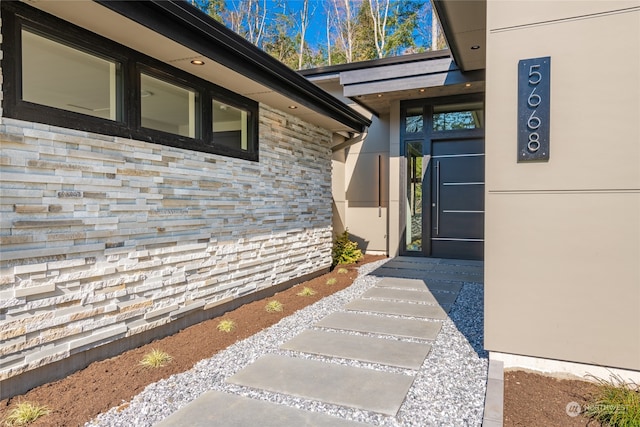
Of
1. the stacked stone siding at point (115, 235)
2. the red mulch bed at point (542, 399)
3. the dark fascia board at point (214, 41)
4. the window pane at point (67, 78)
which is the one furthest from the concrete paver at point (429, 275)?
the window pane at point (67, 78)

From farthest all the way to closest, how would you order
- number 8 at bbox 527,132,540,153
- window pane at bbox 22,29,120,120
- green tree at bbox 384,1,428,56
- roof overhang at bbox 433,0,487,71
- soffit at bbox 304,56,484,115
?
green tree at bbox 384,1,428,56 < soffit at bbox 304,56,484,115 < roof overhang at bbox 433,0,487,71 < number 8 at bbox 527,132,540,153 < window pane at bbox 22,29,120,120

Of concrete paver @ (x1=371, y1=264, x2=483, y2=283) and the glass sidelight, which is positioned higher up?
the glass sidelight

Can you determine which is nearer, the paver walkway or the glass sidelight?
the paver walkway

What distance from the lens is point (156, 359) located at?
312 centimetres

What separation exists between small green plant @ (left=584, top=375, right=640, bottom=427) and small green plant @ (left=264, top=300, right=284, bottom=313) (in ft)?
10.4

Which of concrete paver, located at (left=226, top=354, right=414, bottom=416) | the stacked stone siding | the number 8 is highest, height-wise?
the number 8

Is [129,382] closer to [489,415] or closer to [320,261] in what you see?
[489,415]

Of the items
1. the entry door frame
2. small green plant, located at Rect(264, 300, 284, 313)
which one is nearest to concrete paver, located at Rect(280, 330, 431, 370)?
small green plant, located at Rect(264, 300, 284, 313)

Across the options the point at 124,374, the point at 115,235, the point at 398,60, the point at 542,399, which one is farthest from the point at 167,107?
the point at 398,60

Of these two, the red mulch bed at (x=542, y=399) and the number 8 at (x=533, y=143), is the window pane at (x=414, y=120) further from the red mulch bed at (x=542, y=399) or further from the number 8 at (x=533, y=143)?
the red mulch bed at (x=542, y=399)

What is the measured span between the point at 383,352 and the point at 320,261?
366cm

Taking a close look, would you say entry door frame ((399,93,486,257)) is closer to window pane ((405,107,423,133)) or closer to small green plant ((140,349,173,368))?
window pane ((405,107,423,133))

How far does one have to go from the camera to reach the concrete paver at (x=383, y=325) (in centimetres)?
390

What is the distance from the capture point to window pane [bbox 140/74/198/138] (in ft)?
11.8
